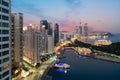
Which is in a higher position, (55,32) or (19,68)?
(55,32)

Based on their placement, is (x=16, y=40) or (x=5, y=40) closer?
(x=5, y=40)

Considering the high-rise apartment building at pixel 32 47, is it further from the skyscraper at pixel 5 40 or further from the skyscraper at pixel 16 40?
the skyscraper at pixel 5 40

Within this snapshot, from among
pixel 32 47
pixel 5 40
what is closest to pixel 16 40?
pixel 32 47

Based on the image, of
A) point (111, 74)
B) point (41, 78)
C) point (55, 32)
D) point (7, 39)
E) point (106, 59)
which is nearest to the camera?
point (7, 39)

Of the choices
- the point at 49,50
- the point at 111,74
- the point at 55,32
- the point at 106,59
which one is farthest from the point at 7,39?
the point at 55,32

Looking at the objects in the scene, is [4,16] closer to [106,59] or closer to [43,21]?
[106,59]

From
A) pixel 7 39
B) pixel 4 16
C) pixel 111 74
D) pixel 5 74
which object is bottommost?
pixel 111 74

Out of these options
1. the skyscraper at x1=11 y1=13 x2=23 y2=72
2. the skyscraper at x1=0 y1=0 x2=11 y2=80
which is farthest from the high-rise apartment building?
the skyscraper at x1=0 y1=0 x2=11 y2=80

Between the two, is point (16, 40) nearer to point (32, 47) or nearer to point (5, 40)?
point (32, 47)
